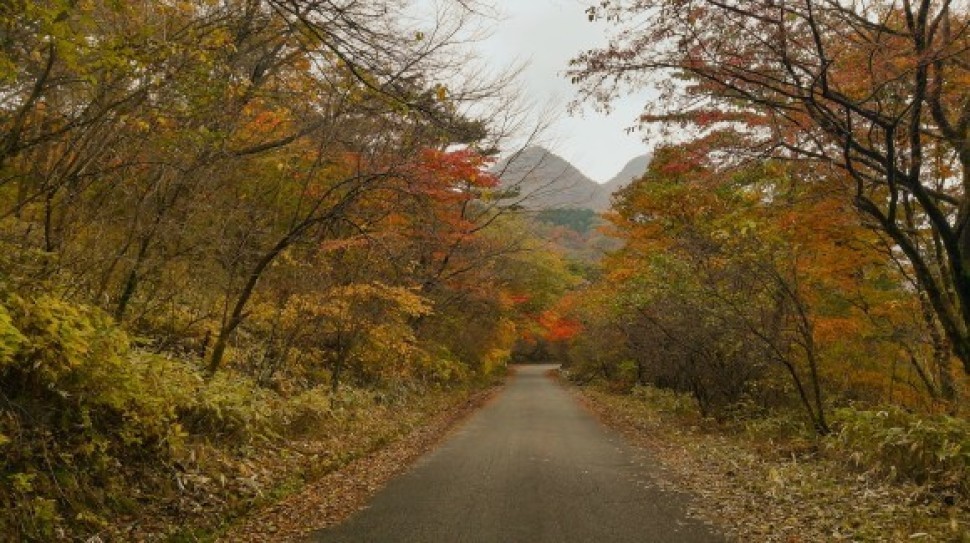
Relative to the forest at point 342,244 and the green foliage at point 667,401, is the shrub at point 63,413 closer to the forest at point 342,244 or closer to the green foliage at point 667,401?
the forest at point 342,244

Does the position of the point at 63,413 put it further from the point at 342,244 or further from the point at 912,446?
the point at 912,446

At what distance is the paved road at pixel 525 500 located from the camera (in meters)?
6.32

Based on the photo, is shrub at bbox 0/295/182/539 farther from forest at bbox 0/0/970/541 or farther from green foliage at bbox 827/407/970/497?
green foliage at bbox 827/407/970/497

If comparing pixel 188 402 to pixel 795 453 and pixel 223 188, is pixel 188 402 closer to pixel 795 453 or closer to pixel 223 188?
pixel 223 188

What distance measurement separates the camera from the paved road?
632cm

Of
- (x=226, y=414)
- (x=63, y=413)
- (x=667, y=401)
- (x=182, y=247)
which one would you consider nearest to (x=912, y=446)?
(x=226, y=414)

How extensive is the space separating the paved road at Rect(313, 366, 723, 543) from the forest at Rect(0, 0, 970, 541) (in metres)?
1.44

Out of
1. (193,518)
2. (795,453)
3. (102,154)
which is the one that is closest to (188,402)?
(193,518)

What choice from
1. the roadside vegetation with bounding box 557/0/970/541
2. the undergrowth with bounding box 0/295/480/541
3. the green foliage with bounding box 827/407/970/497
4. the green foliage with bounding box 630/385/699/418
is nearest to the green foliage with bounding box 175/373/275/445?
the undergrowth with bounding box 0/295/480/541

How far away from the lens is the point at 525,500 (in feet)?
25.1

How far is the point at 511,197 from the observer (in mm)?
19406

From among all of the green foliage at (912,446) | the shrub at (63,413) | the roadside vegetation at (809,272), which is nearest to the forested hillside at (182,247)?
the shrub at (63,413)

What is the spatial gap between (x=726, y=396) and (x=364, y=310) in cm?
851

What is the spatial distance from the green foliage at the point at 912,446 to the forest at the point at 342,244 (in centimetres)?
4
